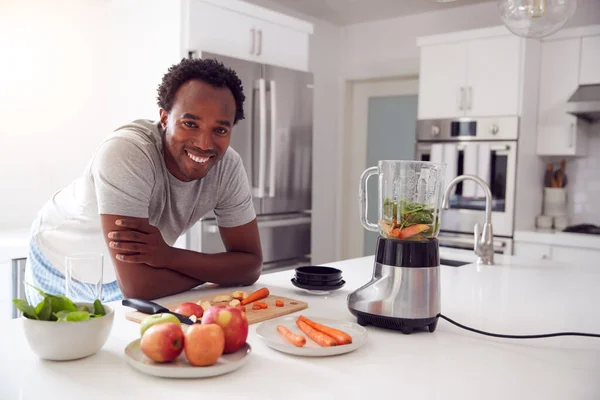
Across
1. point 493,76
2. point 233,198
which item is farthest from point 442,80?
point 233,198

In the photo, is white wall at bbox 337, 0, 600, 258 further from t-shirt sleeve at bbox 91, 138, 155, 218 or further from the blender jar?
t-shirt sleeve at bbox 91, 138, 155, 218

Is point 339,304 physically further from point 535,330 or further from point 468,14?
point 468,14

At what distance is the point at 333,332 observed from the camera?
44.6 inches

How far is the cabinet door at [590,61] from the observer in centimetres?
→ 360

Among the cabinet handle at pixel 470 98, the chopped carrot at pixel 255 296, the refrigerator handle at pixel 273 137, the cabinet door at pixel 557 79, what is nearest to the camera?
the chopped carrot at pixel 255 296

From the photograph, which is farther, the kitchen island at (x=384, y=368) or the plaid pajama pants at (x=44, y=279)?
the plaid pajama pants at (x=44, y=279)

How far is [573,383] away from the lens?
1003 mm

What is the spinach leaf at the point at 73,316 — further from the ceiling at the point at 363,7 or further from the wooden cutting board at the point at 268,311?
the ceiling at the point at 363,7

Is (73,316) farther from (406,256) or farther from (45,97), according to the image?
(45,97)

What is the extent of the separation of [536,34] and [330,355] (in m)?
1.31

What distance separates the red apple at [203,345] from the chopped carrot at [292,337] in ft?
0.60

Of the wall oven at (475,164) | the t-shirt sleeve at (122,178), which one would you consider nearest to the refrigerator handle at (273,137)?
the wall oven at (475,164)

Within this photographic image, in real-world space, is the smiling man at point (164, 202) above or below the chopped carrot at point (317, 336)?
above

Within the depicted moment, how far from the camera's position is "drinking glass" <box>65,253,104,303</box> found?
121 cm
